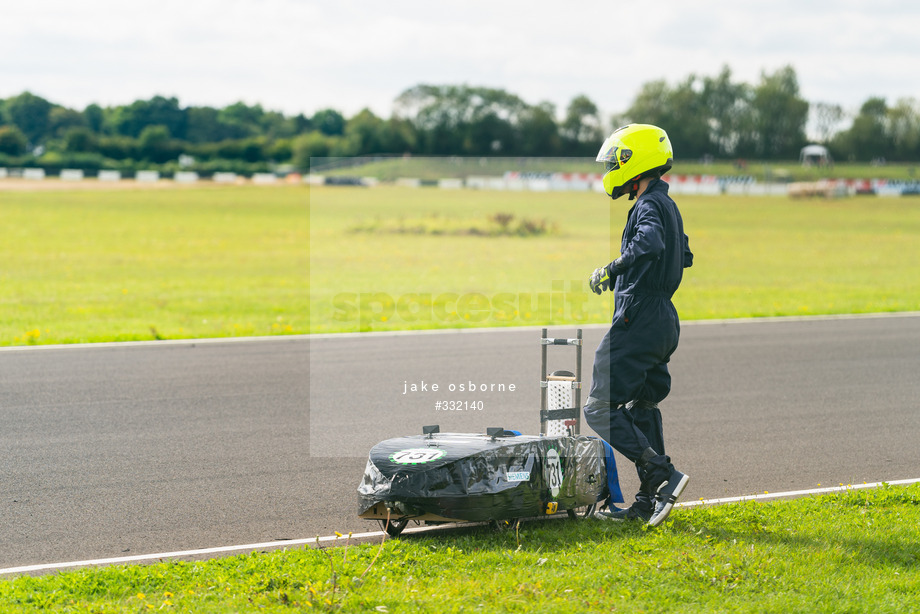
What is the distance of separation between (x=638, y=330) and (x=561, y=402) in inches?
28.7

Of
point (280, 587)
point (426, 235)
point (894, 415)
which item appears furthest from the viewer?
point (426, 235)

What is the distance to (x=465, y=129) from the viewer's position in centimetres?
6838

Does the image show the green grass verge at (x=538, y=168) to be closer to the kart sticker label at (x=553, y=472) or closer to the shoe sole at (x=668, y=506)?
the shoe sole at (x=668, y=506)

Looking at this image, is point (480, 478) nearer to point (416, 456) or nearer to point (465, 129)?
point (416, 456)

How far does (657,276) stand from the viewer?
16.4 ft

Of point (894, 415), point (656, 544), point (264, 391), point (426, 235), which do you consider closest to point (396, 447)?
point (656, 544)

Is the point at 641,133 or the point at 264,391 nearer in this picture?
the point at 641,133

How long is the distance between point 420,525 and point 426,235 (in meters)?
25.0

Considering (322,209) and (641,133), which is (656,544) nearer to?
(641,133)

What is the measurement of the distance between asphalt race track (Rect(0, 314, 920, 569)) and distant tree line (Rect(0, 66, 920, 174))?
4929 cm

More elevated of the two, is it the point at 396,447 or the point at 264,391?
the point at 396,447

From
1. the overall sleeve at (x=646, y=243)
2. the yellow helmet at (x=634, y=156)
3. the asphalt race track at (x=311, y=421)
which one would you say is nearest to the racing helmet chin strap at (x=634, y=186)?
the yellow helmet at (x=634, y=156)

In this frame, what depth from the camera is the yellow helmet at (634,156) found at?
5133 millimetres

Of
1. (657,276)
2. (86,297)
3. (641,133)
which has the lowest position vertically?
(86,297)
